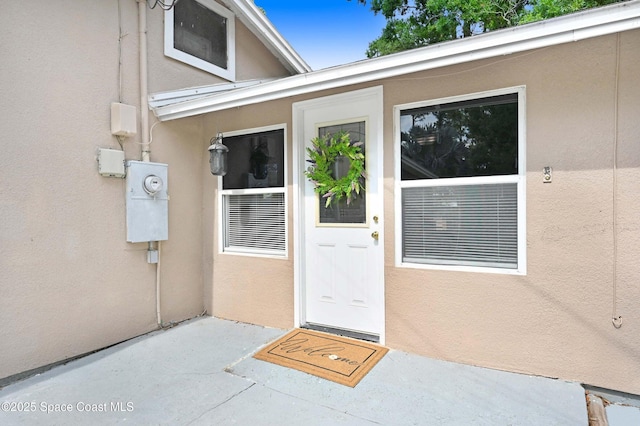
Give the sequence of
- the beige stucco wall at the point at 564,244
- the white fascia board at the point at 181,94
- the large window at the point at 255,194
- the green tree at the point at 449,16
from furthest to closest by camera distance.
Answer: the green tree at the point at 449,16 → the large window at the point at 255,194 → the white fascia board at the point at 181,94 → the beige stucco wall at the point at 564,244

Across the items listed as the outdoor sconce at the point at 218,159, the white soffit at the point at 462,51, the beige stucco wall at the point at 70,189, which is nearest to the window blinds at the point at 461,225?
the white soffit at the point at 462,51

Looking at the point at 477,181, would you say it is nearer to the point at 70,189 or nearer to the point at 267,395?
the point at 267,395

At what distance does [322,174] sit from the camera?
11.7 feet

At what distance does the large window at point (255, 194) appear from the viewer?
390 cm

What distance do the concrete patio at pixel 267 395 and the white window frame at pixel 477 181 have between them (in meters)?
0.79

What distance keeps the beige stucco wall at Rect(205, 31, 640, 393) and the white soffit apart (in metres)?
0.45

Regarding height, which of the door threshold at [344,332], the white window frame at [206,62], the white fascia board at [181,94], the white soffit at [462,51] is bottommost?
the door threshold at [344,332]

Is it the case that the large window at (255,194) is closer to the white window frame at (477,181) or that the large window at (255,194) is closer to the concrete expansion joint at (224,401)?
the white window frame at (477,181)

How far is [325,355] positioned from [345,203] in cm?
141

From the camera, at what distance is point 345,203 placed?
3.54 meters

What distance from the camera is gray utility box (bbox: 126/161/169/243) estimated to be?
3.54 metres

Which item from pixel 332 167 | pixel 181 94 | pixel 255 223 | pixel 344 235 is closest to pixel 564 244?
pixel 344 235

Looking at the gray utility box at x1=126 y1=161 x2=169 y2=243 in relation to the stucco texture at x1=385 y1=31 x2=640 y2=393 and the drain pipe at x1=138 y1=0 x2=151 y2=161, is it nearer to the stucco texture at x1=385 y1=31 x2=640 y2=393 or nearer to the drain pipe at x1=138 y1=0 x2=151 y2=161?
the drain pipe at x1=138 y1=0 x2=151 y2=161

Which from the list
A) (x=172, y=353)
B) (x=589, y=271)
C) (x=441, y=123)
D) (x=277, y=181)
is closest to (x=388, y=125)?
(x=441, y=123)
